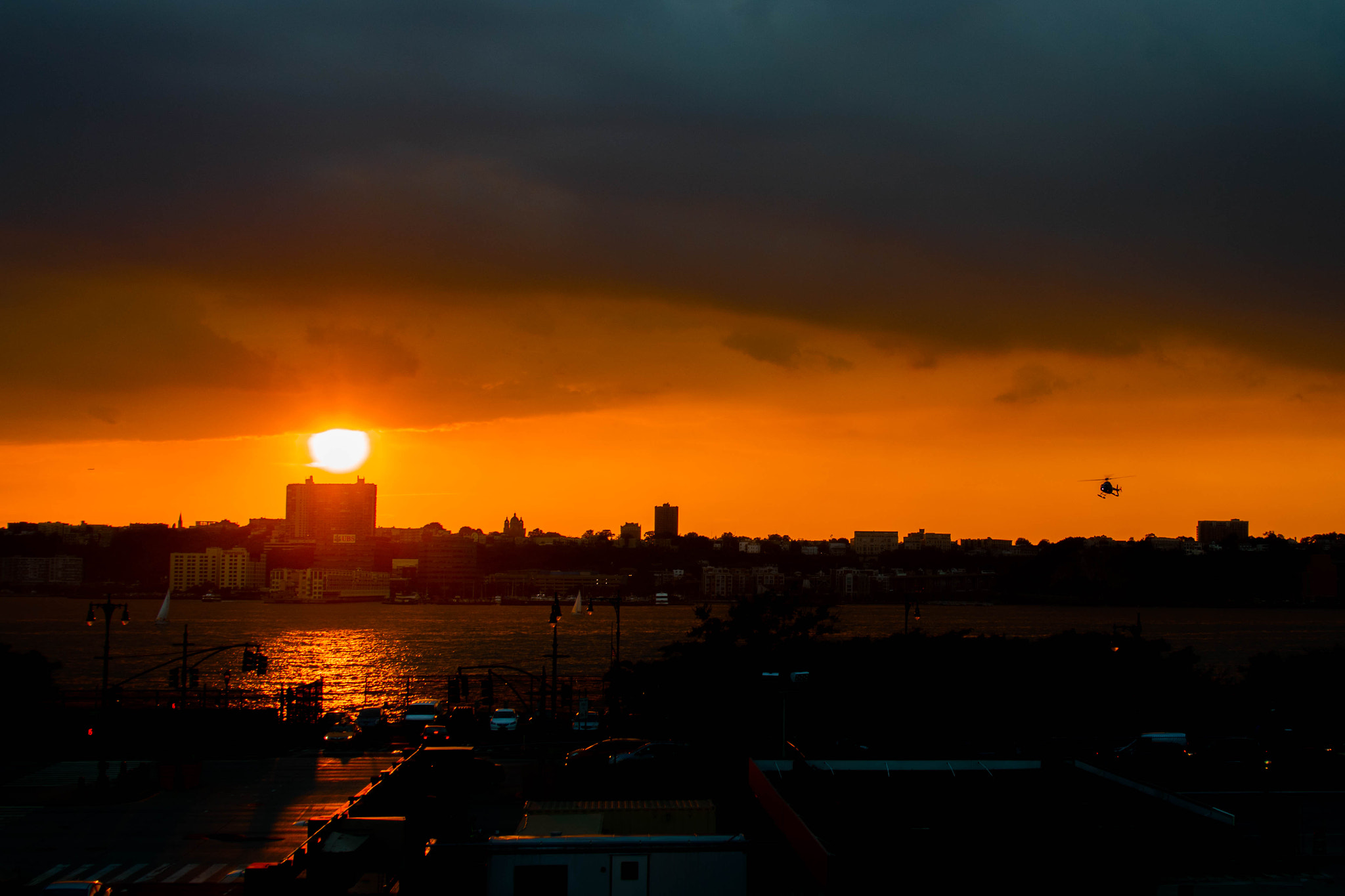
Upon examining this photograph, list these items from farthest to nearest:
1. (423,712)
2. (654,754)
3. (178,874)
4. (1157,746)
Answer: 1. (423,712)
2. (1157,746)
3. (654,754)
4. (178,874)

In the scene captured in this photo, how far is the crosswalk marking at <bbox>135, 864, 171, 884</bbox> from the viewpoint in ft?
54.3

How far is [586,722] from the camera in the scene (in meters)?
33.0

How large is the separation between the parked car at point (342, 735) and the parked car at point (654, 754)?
975 centimetres

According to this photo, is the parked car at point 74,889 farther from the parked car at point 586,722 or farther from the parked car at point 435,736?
the parked car at point 586,722

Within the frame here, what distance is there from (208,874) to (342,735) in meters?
14.4

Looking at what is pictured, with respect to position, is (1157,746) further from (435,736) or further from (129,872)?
(129,872)

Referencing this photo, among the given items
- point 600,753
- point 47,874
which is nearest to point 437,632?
point 600,753

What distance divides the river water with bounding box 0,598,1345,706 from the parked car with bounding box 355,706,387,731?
19.0 metres

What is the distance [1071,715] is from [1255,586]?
172764mm

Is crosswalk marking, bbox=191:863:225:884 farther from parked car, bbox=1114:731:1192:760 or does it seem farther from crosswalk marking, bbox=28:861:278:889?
parked car, bbox=1114:731:1192:760

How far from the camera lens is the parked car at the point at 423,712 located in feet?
125

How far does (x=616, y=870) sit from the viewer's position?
11.5 meters

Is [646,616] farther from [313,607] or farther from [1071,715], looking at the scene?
[1071,715]

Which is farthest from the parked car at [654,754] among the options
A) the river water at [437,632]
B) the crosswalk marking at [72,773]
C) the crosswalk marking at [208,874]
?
the river water at [437,632]
